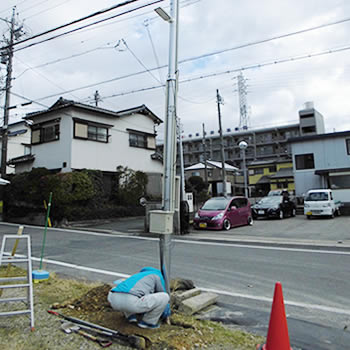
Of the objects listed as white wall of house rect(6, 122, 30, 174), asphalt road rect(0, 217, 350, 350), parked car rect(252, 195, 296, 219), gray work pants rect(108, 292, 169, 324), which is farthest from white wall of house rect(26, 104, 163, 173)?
gray work pants rect(108, 292, 169, 324)

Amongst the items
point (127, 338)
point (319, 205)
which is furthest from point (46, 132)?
point (127, 338)

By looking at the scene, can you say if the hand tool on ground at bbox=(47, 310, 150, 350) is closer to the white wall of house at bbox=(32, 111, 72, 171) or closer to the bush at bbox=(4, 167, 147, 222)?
the bush at bbox=(4, 167, 147, 222)

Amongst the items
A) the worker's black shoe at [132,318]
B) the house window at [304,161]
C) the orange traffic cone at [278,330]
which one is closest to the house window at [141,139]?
the house window at [304,161]

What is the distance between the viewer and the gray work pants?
10.3 ft

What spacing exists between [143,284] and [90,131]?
18813 mm

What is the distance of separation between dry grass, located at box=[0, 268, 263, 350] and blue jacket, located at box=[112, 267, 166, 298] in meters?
0.44

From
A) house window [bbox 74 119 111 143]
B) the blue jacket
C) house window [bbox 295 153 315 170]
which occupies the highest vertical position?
house window [bbox 74 119 111 143]

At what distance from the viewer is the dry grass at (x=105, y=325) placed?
3.06 m

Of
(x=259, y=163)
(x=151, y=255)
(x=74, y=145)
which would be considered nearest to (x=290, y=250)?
(x=151, y=255)

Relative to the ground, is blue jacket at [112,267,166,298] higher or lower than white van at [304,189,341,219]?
lower

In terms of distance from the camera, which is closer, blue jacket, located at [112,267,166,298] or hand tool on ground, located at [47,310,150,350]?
hand tool on ground, located at [47,310,150,350]

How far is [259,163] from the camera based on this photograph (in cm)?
4850

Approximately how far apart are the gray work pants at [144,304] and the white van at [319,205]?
1627 cm

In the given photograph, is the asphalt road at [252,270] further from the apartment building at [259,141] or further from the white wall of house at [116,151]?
the apartment building at [259,141]
